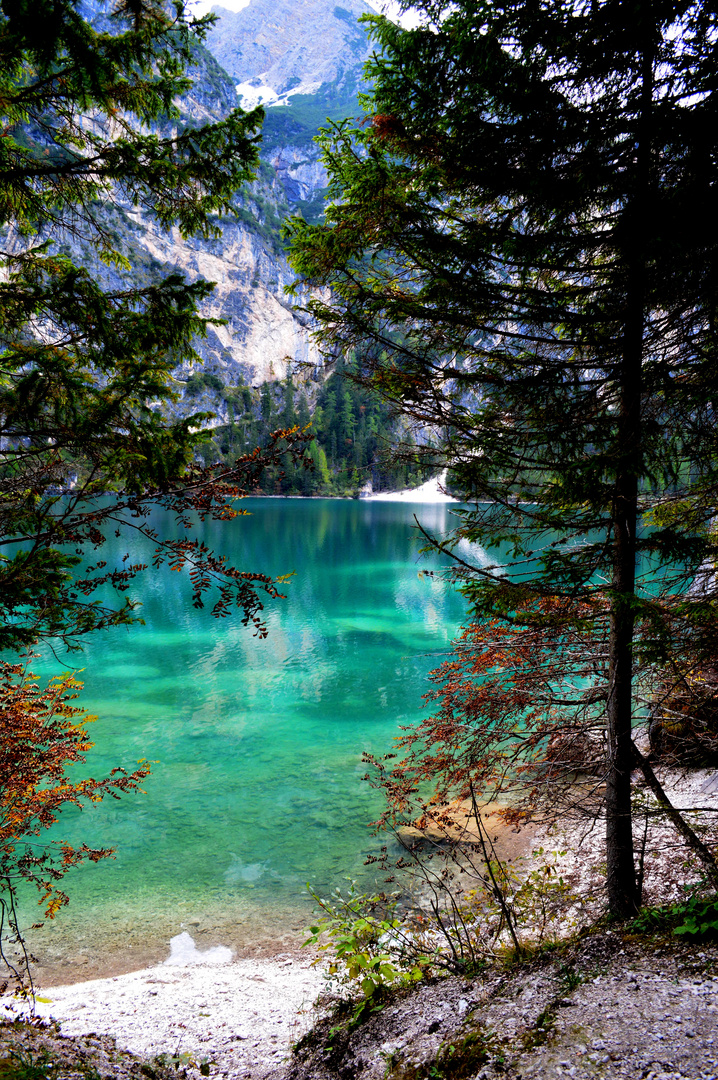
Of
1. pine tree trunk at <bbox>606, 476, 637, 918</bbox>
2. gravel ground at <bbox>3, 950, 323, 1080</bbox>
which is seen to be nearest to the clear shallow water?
gravel ground at <bbox>3, 950, 323, 1080</bbox>

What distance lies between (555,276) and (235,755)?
1097cm

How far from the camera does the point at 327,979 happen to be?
4.93m

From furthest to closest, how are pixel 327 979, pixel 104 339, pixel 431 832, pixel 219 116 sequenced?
pixel 219 116
pixel 431 832
pixel 327 979
pixel 104 339

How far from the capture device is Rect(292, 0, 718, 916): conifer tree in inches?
121

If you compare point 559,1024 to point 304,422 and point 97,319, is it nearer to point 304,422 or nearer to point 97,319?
point 97,319

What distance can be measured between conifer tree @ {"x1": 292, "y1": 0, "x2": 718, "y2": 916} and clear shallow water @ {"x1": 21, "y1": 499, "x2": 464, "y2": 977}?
1.53m

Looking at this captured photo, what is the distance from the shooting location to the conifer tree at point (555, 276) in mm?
3082

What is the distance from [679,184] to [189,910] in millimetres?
8947

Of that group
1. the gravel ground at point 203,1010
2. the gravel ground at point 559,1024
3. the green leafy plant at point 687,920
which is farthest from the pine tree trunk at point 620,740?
the gravel ground at point 203,1010

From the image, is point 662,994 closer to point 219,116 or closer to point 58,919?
point 58,919

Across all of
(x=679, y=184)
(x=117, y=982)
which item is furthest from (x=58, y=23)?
(x=117, y=982)

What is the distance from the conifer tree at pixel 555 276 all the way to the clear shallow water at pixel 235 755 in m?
1.53

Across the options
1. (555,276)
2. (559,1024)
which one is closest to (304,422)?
(555,276)

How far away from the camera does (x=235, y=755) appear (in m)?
11.6
